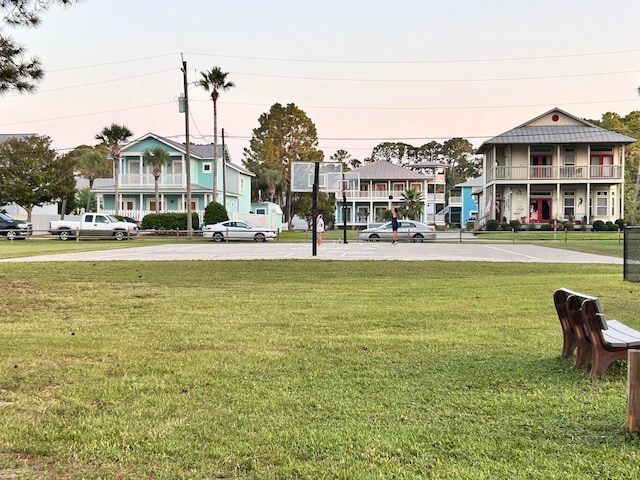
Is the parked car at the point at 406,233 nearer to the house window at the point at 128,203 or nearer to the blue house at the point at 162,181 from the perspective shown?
the blue house at the point at 162,181

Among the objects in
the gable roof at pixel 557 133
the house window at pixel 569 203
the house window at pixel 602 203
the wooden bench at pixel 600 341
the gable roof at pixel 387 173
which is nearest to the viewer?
the wooden bench at pixel 600 341

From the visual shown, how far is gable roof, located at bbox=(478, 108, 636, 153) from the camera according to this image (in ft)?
Result: 150

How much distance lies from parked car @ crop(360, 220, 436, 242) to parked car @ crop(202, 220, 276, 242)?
20.6 feet

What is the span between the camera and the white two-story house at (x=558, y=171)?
151 feet

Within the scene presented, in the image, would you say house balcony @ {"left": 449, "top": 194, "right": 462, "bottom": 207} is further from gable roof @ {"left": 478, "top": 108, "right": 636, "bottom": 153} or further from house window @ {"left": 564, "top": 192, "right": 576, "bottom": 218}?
house window @ {"left": 564, "top": 192, "right": 576, "bottom": 218}

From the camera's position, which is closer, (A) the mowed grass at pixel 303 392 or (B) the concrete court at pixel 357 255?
(A) the mowed grass at pixel 303 392

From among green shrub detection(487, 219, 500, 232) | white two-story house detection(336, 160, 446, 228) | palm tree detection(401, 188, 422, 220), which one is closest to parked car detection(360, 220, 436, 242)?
green shrub detection(487, 219, 500, 232)

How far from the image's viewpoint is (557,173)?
46188 millimetres

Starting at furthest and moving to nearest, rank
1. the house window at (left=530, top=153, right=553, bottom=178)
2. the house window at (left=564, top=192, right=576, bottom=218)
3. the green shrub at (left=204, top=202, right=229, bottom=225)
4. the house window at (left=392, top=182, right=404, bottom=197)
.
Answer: the house window at (left=392, top=182, right=404, bottom=197) → the house window at (left=564, top=192, right=576, bottom=218) → the house window at (left=530, top=153, right=553, bottom=178) → the green shrub at (left=204, top=202, right=229, bottom=225)

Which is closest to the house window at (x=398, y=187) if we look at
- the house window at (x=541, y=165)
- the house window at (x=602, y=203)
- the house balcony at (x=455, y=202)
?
the house balcony at (x=455, y=202)

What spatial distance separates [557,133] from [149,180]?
34125 mm

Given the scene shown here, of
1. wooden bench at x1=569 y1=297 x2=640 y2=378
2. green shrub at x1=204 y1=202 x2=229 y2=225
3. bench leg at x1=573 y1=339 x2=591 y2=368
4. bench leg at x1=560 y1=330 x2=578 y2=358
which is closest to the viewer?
wooden bench at x1=569 y1=297 x2=640 y2=378

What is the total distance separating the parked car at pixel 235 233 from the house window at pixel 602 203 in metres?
26.6

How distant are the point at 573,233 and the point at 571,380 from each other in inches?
1594
